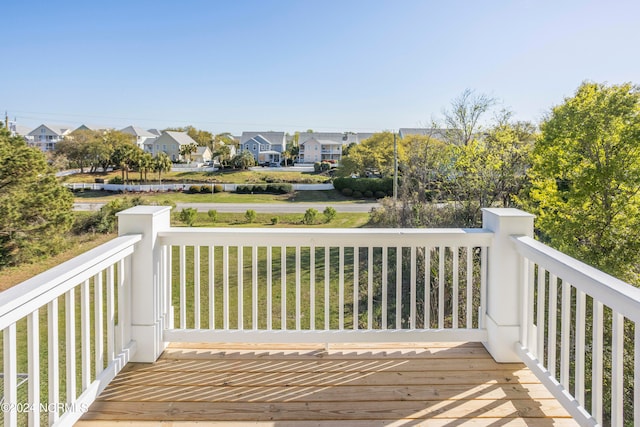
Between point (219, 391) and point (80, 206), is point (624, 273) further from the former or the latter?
point (80, 206)

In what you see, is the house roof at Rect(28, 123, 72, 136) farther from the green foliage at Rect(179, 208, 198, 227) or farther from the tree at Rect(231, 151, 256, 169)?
the green foliage at Rect(179, 208, 198, 227)

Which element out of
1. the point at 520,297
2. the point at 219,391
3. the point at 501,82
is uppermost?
the point at 501,82

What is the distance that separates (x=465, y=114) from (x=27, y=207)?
13016 millimetres

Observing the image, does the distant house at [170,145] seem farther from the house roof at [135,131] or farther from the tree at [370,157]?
the tree at [370,157]

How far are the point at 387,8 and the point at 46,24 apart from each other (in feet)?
38.3

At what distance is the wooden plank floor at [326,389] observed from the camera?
173 centimetres

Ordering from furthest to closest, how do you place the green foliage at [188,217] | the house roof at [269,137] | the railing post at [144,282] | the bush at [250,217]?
the house roof at [269,137]
the bush at [250,217]
the green foliage at [188,217]
the railing post at [144,282]

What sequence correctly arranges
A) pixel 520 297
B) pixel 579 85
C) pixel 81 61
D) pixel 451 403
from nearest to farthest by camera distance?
pixel 451 403 → pixel 520 297 → pixel 579 85 → pixel 81 61

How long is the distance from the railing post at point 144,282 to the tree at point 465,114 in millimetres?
11136

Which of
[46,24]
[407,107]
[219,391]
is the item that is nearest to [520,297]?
[219,391]

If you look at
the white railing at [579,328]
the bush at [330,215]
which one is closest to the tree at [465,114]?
the bush at [330,215]

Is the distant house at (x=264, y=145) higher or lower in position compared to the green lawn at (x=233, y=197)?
higher

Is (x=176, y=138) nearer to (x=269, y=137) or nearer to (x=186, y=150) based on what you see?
(x=186, y=150)

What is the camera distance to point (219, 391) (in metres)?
1.95
